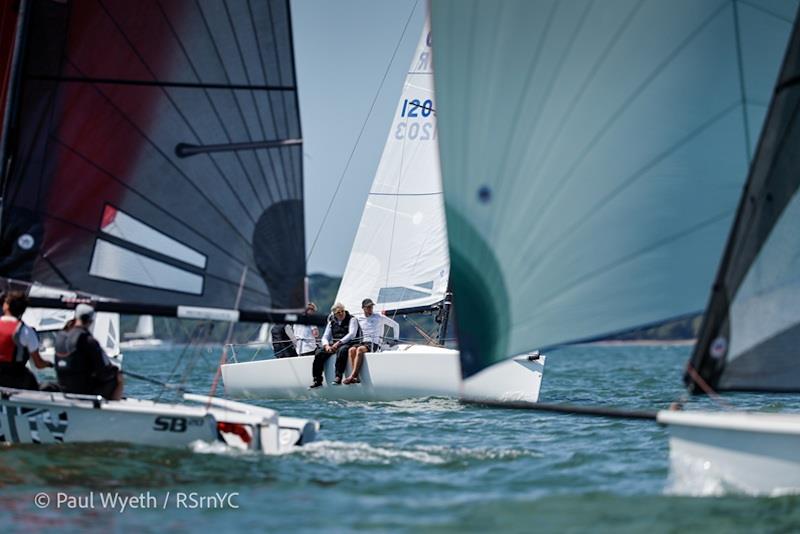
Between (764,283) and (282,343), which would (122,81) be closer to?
(764,283)

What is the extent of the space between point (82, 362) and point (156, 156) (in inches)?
61.5

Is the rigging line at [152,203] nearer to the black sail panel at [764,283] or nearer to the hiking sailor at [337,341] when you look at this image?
the black sail panel at [764,283]

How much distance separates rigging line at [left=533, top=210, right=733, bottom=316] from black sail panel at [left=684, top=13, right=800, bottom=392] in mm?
358

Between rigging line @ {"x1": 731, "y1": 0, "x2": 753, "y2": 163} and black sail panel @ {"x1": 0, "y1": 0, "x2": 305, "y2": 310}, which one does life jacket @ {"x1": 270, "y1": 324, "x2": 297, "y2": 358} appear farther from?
rigging line @ {"x1": 731, "y1": 0, "x2": 753, "y2": 163}

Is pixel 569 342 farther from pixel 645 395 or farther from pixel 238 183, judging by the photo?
pixel 645 395

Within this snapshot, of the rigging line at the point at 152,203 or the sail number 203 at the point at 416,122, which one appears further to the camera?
the sail number 203 at the point at 416,122

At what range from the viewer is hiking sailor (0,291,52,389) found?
830cm

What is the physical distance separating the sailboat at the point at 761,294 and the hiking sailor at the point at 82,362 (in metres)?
3.97

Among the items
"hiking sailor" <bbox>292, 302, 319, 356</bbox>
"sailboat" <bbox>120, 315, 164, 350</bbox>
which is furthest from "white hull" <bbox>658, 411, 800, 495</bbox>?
"sailboat" <bbox>120, 315, 164, 350</bbox>

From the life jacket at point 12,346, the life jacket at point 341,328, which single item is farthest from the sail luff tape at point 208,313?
the life jacket at point 341,328

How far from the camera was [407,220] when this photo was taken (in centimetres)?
1549

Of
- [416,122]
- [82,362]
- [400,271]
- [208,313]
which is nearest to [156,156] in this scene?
[208,313]

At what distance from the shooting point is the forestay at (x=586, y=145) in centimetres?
691

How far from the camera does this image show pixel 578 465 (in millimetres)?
8047
